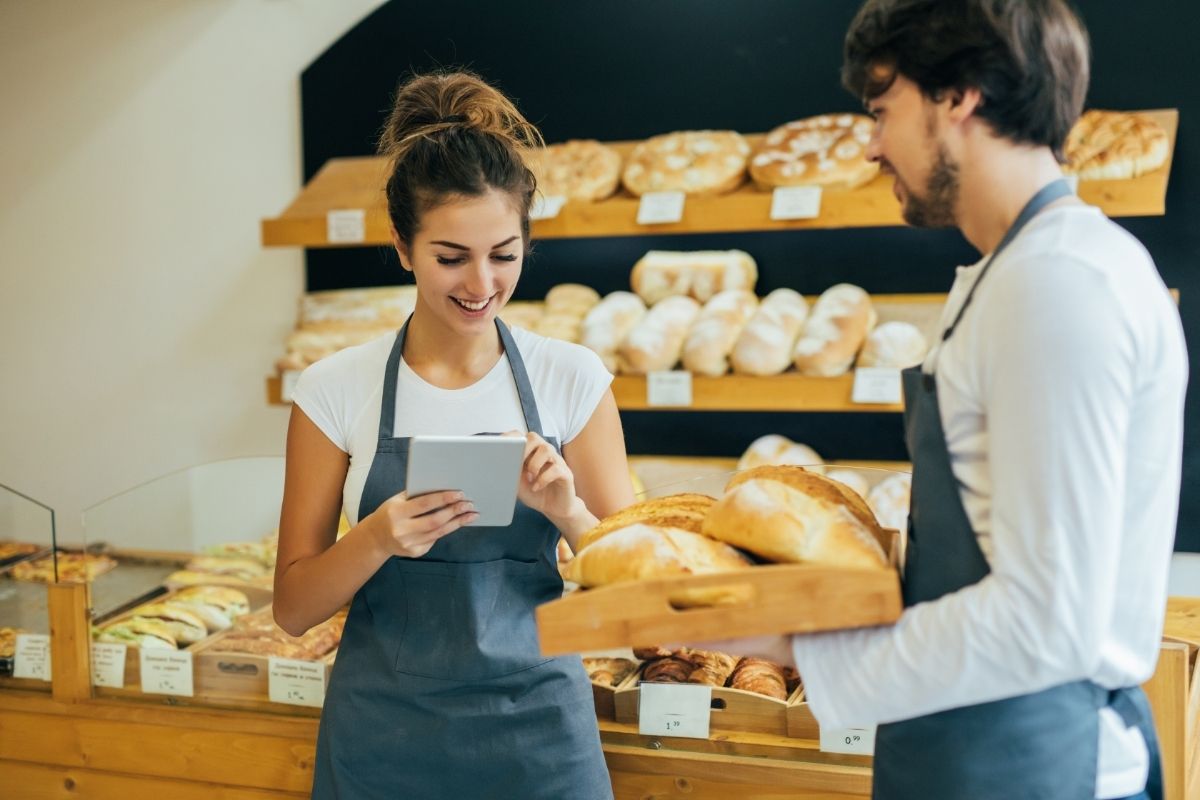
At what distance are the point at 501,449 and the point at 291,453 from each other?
1.61ft

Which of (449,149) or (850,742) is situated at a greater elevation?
(449,149)

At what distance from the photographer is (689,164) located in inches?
124

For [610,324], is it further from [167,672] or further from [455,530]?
[455,530]

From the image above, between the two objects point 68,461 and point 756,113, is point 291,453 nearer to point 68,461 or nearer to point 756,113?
point 756,113

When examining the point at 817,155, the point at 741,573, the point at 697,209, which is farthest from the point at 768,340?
the point at 741,573

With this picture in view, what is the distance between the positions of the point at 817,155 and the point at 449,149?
1.53 metres

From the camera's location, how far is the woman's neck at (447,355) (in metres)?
1.79

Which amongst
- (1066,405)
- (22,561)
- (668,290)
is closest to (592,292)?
(668,290)

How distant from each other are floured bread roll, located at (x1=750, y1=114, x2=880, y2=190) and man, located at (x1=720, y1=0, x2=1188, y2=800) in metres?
1.85

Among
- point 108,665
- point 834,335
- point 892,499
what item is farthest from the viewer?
point 834,335

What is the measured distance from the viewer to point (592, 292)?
349 cm

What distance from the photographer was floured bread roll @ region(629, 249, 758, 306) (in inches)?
130

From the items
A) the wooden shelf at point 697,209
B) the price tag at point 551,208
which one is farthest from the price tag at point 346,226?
the price tag at point 551,208

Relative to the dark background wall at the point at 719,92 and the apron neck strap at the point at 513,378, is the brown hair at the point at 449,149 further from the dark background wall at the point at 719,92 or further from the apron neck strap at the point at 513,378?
the dark background wall at the point at 719,92
